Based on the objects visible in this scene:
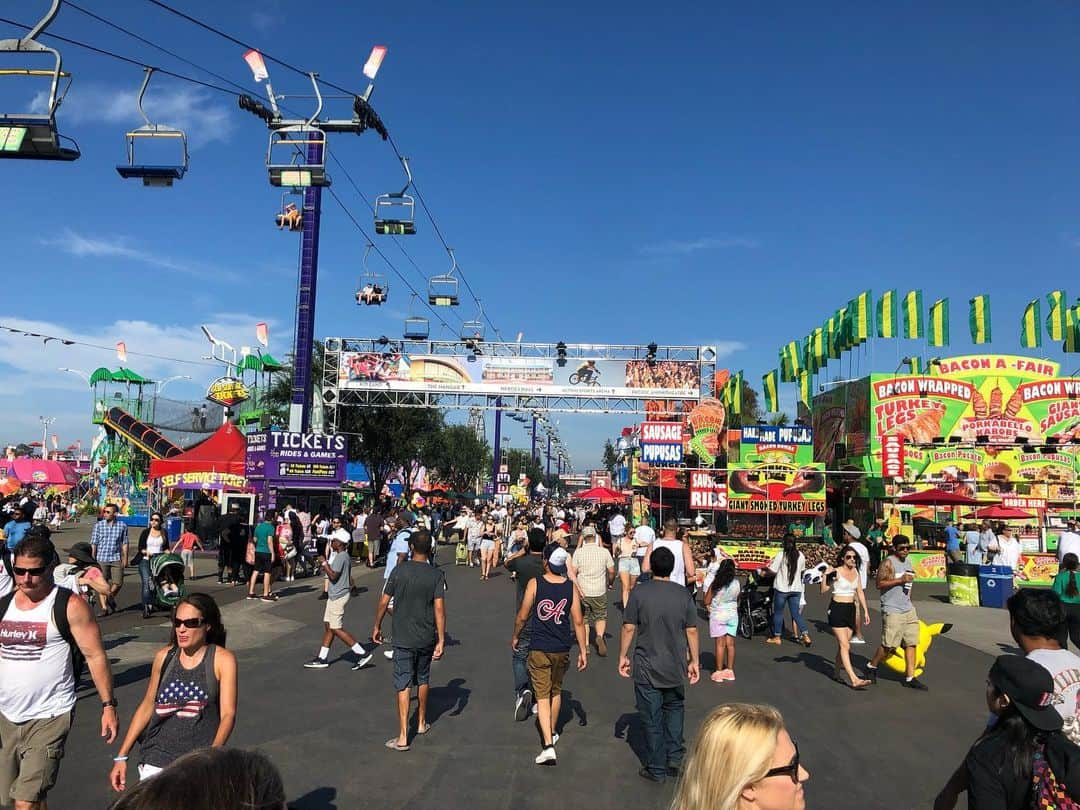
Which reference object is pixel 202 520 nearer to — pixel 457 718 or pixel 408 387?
pixel 408 387

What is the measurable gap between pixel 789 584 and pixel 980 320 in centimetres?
2497

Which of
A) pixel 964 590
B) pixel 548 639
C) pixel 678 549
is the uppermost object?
pixel 678 549

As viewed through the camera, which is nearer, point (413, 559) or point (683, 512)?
point (413, 559)

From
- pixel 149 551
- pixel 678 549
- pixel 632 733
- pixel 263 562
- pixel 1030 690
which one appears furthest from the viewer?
pixel 263 562

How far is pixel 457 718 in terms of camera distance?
746 cm

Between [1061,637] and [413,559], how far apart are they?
503 centimetres

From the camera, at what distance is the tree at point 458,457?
213 ft

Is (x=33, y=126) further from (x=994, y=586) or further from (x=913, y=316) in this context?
(x=913, y=316)

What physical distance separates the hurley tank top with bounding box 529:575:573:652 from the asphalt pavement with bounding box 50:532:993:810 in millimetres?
908

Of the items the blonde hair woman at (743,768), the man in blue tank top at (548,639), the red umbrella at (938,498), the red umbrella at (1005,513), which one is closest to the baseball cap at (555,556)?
the man in blue tank top at (548,639)

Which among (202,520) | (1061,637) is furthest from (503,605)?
(202,520)

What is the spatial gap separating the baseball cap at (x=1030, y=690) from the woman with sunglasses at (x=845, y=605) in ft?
22.1

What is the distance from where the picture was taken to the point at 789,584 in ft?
37.3

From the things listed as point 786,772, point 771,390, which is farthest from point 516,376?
point 786,772
